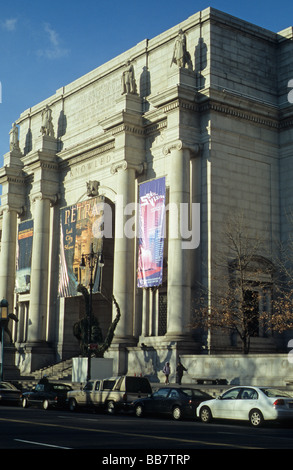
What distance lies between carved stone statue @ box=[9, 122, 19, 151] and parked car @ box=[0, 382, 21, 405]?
31.0 m

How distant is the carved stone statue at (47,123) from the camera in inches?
2183

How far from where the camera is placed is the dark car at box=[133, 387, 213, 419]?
2498cm

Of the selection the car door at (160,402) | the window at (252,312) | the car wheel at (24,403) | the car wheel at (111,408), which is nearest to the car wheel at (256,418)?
the car door at (160,402)

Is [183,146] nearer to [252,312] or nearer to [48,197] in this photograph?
[252,312]

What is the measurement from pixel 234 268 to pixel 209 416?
16.9 meters

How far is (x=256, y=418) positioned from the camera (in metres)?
22.2

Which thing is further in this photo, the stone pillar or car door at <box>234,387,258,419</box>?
the stone pillar

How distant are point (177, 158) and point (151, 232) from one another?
4873 millimetres

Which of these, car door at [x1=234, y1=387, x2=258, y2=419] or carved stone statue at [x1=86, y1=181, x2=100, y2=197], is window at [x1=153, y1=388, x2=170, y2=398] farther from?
carved stone statue at [x1=86, y1=181, x2=100, y2=197]

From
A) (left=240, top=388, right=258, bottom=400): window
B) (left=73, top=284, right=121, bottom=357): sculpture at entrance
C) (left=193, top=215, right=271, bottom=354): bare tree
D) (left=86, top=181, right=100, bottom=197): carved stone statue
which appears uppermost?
(left=86, top=181, right=100, bottom=197): carved stone statue

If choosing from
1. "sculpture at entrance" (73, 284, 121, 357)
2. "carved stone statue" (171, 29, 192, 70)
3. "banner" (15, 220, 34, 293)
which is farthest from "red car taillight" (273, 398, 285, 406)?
"banner" (15, 220, 34, 293)
